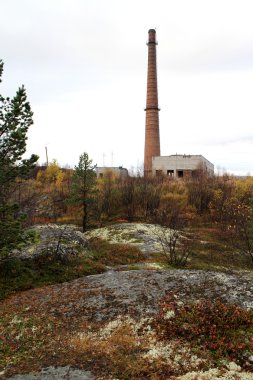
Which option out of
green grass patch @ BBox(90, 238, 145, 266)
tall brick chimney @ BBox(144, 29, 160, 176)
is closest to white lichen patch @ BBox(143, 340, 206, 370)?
green grass patch @ BBox(90, 238, 145, 266)

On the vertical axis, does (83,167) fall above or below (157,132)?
below

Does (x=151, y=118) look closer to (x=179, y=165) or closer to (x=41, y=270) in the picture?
(x=179, y=165)

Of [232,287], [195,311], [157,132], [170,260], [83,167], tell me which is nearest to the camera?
[195,311]

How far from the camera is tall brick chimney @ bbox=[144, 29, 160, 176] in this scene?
6047 centimetres

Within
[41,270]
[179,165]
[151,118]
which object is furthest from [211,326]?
[179,165]

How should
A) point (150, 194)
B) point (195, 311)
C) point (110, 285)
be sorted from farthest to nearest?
point (150, 194), point (110, 285), point (195, 311)

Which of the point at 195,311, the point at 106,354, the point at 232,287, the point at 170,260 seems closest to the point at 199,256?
the point at 170,260

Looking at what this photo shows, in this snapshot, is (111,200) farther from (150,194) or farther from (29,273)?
(29,273)

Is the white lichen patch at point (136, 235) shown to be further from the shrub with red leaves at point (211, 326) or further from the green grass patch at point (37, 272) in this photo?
the shrub with red leaves at point (211, 326)

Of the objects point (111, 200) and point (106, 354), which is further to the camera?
point (111, 200)

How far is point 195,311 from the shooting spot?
1023 centimetres

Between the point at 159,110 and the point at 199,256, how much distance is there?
1574 inches

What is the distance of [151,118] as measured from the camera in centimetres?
6041

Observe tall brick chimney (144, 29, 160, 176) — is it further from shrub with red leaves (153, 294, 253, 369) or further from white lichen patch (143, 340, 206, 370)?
white lichen patch (143, 340, 206, 370)
